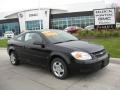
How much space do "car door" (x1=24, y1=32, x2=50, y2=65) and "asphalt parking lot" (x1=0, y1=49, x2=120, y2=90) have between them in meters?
0.47

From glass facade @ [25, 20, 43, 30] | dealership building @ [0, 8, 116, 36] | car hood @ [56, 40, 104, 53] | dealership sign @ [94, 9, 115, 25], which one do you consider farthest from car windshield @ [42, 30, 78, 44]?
glass facade @ [25, 20, 43, 30]

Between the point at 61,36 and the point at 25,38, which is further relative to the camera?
the point at 25,38

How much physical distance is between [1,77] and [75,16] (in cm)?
4441

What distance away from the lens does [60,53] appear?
6164 mm

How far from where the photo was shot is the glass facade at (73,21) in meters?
48.4

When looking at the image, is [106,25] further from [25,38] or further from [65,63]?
[65,63]

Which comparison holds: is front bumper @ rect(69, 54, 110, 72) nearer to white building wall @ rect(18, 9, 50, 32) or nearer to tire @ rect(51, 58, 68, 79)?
tire @ rect(51, 58, 68, 79)

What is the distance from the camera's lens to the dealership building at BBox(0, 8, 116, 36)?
49.3 meters

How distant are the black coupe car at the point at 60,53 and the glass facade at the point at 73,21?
41.2 meters

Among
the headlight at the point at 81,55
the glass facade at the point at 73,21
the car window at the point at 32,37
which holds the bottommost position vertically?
the headlight at the point at 81,55

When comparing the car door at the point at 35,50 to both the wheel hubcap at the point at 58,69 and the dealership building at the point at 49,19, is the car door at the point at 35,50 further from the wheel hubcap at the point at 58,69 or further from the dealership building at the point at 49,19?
the dealership building at the point at 49,19

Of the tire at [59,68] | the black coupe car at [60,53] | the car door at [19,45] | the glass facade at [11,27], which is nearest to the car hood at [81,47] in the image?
the black coupe car at [60,53]

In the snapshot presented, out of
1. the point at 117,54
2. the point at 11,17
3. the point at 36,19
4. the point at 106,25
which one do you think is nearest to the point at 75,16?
the point at 36,19

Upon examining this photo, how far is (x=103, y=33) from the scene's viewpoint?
592 inches
